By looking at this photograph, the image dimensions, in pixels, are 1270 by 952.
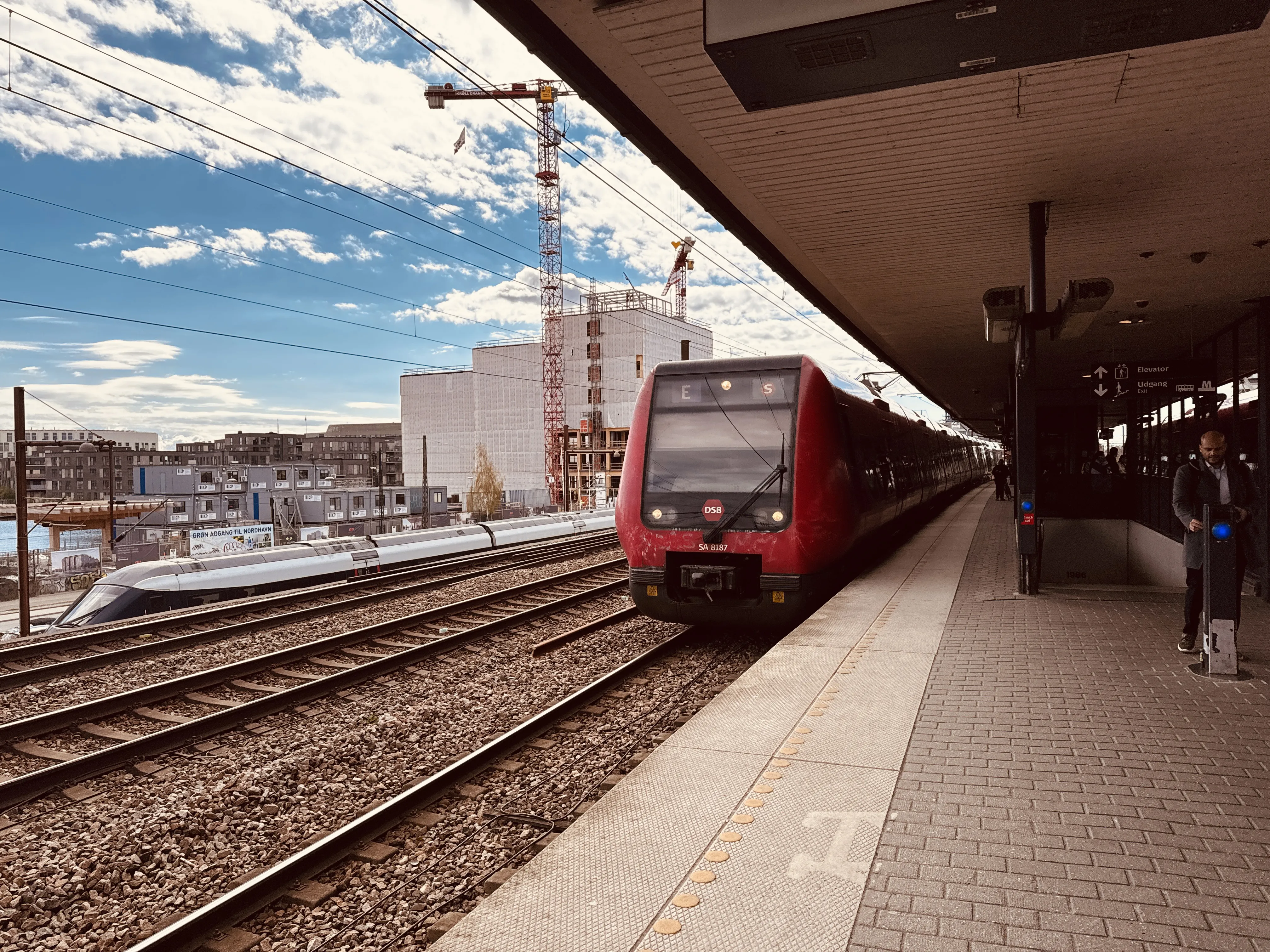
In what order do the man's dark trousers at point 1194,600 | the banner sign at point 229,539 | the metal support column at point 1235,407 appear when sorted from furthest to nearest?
the banner sign at point 229,539 → the metal support column at point 1235,407 → the man's dark trousers at point 1194,600

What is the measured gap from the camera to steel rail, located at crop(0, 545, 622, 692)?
27.8ft

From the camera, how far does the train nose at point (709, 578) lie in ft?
25.5

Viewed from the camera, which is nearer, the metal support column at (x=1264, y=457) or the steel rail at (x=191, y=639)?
the metal support column at (x=1264, y=457)

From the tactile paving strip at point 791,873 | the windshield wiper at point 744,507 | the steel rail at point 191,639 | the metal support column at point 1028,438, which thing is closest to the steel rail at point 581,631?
the windshield wiper at point 744,507

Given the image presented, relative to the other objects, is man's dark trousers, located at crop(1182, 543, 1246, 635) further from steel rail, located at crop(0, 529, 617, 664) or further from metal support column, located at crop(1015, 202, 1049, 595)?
steel rail, located at crop(0, 529, 617, 664)

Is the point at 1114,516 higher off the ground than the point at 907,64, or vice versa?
the point at 907,64

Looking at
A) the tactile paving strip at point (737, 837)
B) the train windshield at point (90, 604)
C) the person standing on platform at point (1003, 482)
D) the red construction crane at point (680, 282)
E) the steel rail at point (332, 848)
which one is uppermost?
the red construction crane at point (680, 282)

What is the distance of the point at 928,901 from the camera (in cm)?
264

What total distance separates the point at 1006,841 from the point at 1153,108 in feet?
15.7

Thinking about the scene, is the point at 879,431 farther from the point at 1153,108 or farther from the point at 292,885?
the point at 292,885

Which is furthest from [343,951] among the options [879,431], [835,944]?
[879,431]

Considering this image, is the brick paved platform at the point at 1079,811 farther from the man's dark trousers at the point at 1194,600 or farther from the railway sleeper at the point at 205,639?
the railway sleeper at the point at 205,639

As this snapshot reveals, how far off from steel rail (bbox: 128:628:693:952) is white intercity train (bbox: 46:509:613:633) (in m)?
9.59

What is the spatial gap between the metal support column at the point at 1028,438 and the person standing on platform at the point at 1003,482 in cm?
2043
